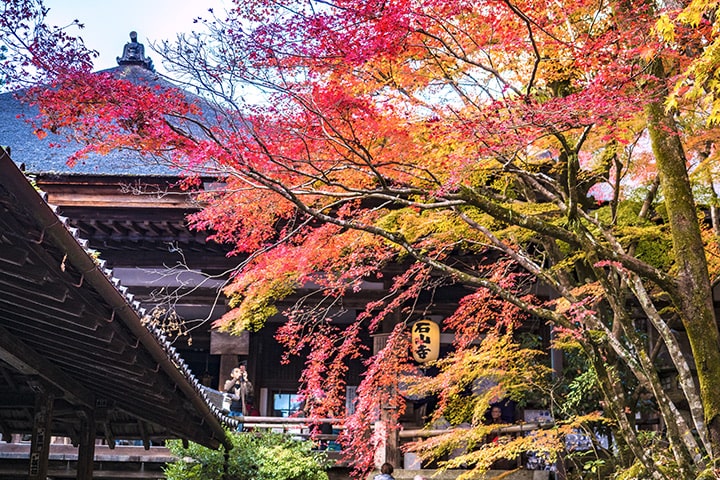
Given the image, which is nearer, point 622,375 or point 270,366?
point 622,375

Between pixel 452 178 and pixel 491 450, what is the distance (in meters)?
4.36

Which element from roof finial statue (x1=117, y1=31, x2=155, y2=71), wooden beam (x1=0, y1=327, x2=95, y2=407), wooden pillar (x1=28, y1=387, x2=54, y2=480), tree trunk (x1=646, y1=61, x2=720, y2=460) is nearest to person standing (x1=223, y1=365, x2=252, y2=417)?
wooden beam (x1=0, y1=327, x2=95, y2=407)

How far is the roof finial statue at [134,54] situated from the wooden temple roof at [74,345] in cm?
1440

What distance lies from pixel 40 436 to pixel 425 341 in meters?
7.84

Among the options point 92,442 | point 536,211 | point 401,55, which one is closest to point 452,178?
point 401,55

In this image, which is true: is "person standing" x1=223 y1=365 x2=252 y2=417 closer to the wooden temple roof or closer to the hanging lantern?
the hanging lantern

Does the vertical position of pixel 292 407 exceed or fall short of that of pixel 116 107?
it falls short

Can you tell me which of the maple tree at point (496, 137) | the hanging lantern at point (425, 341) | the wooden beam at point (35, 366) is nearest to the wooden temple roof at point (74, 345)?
the wooden beam at point (35, 366)

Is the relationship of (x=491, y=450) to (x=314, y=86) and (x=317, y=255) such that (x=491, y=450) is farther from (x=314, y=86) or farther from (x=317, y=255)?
(x=314, y=86)

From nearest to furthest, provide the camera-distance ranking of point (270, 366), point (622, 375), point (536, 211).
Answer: point (536, 211), point (622, 375), point (270, 366)

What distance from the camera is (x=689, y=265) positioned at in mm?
8164

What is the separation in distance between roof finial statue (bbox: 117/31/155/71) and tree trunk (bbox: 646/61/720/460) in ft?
54.3

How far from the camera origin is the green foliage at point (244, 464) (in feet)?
41.3

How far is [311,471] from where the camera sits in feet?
42.9
